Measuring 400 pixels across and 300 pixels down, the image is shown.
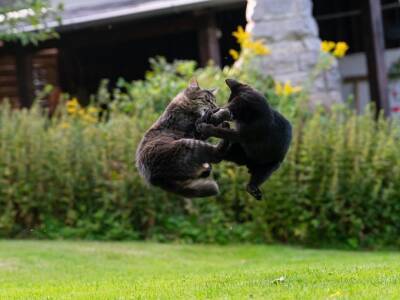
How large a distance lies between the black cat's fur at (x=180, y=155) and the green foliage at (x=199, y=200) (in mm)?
5636

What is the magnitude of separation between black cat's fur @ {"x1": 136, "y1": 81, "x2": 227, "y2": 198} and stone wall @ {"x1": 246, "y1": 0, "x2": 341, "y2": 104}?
8.25 m

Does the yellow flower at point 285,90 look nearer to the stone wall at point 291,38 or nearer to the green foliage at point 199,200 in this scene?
the green foliage at point 199,200

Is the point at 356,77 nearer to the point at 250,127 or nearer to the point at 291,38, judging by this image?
the point at 291,38

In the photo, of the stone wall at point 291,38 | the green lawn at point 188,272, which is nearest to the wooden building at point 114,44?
the stone wall at point 291,38

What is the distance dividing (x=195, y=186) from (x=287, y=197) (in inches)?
244

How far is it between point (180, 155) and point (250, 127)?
0.57 meters

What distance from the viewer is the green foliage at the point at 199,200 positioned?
12.1 metres

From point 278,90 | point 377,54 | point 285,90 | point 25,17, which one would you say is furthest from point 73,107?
point 377,54

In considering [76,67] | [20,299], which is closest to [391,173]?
[20,299]

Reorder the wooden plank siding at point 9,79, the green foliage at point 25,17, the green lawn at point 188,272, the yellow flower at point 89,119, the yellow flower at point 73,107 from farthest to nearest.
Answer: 1. the wooden plank siding at point 9,79
2. the yellow flower at point 73,107
3. the yellow flower at point 89,119
4. the green foliage at point 25,17
5. the green lawn at point 188,272

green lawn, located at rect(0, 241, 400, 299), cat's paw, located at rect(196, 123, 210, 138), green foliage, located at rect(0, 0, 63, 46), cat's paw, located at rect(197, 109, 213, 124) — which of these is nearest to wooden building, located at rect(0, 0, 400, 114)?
green foliage, located at rect(0, 0, 63, 46)

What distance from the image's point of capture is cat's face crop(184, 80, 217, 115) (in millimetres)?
6594

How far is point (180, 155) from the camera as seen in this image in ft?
19.8

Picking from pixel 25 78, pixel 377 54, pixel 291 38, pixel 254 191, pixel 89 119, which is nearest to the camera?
pixel 254 191
